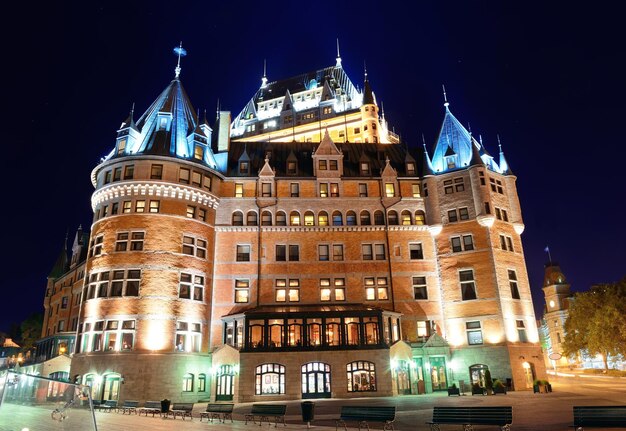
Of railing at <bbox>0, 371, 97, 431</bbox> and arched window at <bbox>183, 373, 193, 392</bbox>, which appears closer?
railing at <bbox>0, 371, 97, 431</bbox>

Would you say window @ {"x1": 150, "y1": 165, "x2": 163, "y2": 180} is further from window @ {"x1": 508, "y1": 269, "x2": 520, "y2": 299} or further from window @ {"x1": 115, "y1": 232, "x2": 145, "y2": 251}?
window @ {"x1": 508, "y1": 269, "x2": 520, "y2": 299}

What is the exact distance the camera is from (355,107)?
295 feet

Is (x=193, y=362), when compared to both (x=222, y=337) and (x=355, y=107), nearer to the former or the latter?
(x=222, y=337)

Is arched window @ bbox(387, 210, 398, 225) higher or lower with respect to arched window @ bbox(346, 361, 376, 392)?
higher

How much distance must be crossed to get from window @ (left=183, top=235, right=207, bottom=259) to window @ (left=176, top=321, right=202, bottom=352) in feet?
20.9

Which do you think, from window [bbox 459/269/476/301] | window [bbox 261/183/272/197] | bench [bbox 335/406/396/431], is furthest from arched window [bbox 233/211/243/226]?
bench [bbox 335/406/396/431]

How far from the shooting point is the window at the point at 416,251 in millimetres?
45094

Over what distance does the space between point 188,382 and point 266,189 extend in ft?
64.6

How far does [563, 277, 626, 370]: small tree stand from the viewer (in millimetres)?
53938

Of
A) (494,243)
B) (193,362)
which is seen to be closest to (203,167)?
(193,362)

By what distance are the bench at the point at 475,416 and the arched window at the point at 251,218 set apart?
Answer: 103 ft

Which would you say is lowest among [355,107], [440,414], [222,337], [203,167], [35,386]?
[440,414]

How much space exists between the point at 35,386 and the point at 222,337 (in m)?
31.1

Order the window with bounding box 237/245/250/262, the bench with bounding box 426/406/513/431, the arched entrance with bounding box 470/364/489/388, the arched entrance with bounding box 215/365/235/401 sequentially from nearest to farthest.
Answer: the bench with bounding box 426/406/513/431, the arched entrance with bounding box 215/365/235/401, the arched entrance with bounding box 470/364/489/388, the window with bounding box 237/245/250/262
